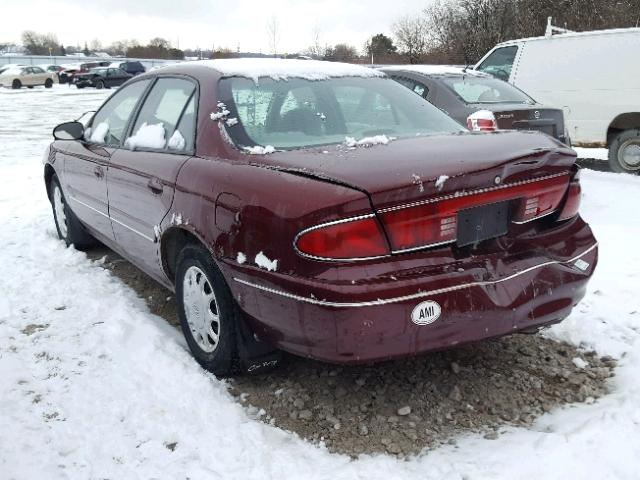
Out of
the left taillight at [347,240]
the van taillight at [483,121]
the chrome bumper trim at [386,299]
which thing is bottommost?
the chrome bumper trim at [386,299]

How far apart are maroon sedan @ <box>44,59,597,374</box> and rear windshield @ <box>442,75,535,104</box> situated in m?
3.70

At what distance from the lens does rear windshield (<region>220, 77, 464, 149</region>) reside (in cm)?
306

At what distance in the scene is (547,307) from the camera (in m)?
2.69

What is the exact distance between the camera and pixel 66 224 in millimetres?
5379

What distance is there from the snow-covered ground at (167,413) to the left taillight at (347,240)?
32.2 inches

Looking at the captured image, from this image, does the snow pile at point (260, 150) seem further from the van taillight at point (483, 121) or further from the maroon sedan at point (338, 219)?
the van taillight at point (483, 121)

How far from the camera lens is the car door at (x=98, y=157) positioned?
416cm

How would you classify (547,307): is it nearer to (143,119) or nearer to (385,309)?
(385,309)

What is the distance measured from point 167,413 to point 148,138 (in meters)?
1.67

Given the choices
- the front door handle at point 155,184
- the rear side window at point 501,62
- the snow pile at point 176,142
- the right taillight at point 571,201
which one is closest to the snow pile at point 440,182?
the right taillight at point 571,201

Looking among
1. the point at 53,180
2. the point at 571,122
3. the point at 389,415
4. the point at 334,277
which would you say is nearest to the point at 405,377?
the point at 389,415

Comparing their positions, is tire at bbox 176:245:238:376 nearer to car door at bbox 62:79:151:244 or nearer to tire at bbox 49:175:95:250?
car door at bbox 62:79:151:244

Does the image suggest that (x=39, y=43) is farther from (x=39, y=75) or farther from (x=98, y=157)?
(x=98, y=157)

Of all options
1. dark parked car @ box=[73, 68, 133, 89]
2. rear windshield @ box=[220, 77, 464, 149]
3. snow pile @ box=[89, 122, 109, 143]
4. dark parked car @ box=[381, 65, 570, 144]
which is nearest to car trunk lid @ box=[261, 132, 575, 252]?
rear windshield @ box=[220, 77, 464, 149]
